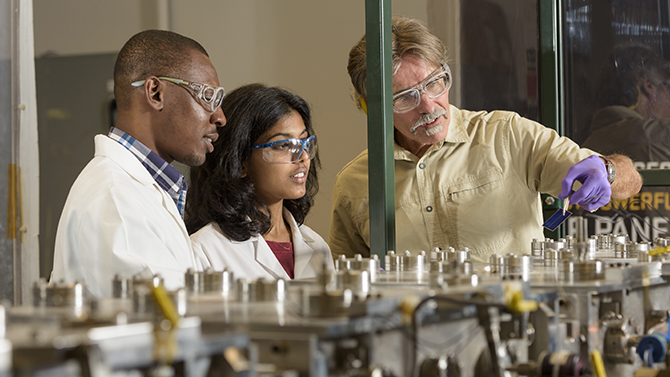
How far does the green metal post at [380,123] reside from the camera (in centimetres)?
176

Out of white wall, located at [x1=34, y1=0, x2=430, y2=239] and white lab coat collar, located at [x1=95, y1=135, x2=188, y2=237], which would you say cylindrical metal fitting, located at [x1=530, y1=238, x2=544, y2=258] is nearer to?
white lab coat collar, located at [x1=95, y1=135, x2=188, y2=237]

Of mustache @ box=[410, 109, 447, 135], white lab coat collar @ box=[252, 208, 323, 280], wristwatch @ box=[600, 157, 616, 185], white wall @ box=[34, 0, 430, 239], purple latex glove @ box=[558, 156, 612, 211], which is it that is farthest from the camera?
white wall @ box=[34, 0, 430, 239]

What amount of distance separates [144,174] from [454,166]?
1081mm

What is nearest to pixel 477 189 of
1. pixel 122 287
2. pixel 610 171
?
pixel 610 171

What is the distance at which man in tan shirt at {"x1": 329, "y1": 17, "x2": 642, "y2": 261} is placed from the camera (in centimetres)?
226

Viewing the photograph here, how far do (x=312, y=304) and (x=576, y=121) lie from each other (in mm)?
2682

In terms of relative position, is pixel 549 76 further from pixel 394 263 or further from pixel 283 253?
pixel 394 263

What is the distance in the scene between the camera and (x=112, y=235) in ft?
4.81

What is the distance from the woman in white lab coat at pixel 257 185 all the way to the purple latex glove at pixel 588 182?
0.74m

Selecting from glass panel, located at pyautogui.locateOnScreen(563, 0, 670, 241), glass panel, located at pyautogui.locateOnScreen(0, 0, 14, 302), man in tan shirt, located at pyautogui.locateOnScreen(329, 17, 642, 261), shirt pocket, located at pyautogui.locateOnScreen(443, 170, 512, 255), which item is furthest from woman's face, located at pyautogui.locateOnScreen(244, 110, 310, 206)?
glass panel, located at pyautogui.locateOnScreen(563, 0, 670, 241)

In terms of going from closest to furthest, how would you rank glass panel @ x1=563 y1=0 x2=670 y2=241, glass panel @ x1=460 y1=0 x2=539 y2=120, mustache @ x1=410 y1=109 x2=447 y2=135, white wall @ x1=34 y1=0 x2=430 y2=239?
mustache @ x1=410 y1=109 x2=447 y2=135
glass panel @ x1=563 y1=0 x2=670 y2=241
glass panel @ x1=460 y1=0 x2=539 y2=120
white wall @ x1=34 y1=0 x2=430 y2=239

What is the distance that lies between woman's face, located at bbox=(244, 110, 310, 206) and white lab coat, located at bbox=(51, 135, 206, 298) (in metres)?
0.64

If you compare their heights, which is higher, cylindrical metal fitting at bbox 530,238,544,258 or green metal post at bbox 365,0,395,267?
green metal post at bbox 365,0,395,267

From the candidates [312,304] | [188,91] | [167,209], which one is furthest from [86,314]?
Answer: [188,91]
